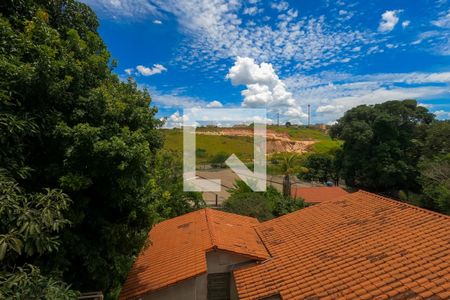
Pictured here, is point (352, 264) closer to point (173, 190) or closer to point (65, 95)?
point (65, 95)

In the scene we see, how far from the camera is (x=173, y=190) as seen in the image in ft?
60.1

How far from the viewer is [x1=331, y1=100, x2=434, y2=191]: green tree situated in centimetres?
3002

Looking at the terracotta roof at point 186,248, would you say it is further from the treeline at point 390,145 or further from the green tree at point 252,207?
the treeline at point 390,145

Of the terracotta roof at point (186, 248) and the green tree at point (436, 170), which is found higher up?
the green tree at point (436, 170)

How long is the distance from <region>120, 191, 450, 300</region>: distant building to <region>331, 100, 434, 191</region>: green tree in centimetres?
2187

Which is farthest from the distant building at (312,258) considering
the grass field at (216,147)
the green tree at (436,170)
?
the grass field at (216,147)

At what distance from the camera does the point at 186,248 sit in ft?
31.0

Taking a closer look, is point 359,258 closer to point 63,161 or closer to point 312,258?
point 312,258

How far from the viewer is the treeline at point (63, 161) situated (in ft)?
12.6

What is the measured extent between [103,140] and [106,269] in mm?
3060

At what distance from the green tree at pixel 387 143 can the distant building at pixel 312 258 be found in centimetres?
2187

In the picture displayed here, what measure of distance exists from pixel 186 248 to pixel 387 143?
2884cm

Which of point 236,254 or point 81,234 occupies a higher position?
point 81,234

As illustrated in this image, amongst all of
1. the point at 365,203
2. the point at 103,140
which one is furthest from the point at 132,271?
the point at 365,203
